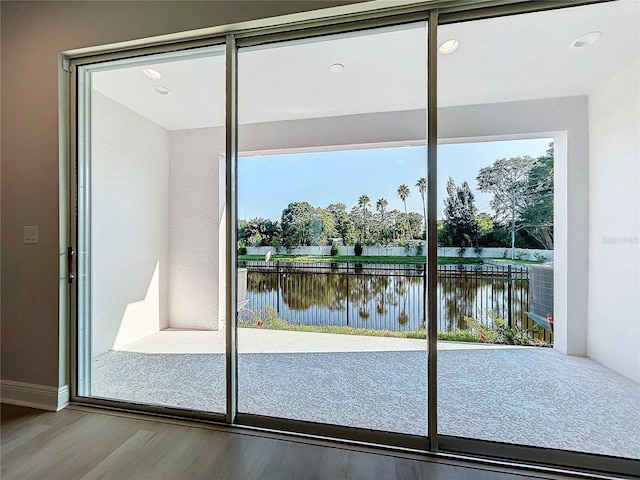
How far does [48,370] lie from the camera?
7.46 feet

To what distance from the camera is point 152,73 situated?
7.85 ft

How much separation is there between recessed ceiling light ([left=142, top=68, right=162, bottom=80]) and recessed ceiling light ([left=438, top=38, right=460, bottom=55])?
1978 mm

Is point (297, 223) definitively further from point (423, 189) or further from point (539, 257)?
point (539, 257)

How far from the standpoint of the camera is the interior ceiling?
73.0 inches

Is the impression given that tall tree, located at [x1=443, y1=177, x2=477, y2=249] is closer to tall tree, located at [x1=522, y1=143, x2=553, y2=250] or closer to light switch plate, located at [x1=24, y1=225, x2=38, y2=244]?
tall tree, located at [x1=522, y1=143, x2=553, y2=250]

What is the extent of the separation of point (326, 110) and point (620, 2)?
1.76m

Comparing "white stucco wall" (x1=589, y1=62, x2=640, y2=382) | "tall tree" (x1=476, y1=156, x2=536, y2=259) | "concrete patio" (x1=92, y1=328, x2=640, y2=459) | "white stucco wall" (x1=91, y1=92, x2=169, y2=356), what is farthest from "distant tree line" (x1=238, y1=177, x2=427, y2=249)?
"white stucco wall" (x1=589, y1=62, x2=640, y2=382)

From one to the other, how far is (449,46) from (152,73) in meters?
2.08

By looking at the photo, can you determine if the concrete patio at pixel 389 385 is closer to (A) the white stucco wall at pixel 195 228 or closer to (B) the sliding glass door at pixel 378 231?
(B) the sliding glass door at pixel 378 231

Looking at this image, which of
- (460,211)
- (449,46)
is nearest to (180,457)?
(460,211)

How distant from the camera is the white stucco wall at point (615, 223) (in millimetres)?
1813

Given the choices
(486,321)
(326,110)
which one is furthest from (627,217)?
(326,110)

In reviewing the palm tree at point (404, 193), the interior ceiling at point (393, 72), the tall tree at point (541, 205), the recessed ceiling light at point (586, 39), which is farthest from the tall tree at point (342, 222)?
the recessed ceiling light at point (586, 39)

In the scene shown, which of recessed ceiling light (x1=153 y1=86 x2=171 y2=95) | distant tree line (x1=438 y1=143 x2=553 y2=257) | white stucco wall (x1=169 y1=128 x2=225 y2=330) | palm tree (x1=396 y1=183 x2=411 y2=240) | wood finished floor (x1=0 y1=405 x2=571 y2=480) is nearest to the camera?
wood finished floor (x1=0 y1=405 x2=571 y2=480)
